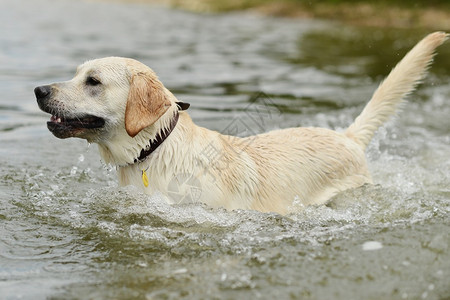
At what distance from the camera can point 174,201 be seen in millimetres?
5094

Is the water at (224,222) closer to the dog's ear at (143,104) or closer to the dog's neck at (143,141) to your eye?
the dog's neck at (143,141)

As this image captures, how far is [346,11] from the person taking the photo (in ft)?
102

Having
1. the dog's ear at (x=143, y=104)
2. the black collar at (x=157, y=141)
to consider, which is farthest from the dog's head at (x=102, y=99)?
the black collar at (x=157, y=141)

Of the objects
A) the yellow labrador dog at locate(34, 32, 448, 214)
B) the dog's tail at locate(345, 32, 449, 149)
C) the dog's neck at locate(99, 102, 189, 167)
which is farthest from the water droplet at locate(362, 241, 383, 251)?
the dog's neck at locate(99, 102, 189, 167)

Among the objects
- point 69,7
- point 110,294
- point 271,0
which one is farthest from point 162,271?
point 271,0

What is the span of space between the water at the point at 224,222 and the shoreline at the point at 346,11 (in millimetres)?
14898

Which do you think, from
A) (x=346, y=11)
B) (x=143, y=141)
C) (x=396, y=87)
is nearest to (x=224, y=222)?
(x=143, y=141)

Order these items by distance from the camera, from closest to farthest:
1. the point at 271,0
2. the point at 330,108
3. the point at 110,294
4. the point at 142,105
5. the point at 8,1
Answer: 1. the point at 110,294
2. the point at 142,105
3. the point at 330,108
4. the point at 8,1
5. the point at 271,0

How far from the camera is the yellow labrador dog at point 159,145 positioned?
16.4 ft

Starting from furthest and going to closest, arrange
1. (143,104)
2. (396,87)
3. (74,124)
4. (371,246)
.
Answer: (396,87) → (74,124) → (143,104) → (371,246)

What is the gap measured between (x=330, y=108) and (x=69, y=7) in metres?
24.4

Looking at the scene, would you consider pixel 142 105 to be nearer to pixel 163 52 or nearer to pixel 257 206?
pixel 257 206

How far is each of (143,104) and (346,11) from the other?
28108 mm

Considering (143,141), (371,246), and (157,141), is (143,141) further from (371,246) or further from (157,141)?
(371,246)
